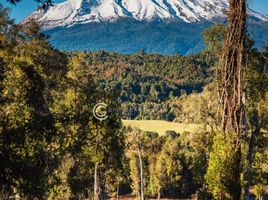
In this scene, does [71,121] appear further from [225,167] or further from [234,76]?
[234,76]

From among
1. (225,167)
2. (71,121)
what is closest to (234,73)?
(225,167)

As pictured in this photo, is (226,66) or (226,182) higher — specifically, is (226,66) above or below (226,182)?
above

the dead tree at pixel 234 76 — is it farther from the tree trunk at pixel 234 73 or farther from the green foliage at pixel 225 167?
the green foliage at pixel 225 167

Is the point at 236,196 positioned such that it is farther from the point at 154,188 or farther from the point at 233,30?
the point at 154,188

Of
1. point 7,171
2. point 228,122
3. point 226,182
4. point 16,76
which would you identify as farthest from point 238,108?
point 16,76

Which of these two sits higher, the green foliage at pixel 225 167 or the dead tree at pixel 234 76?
the dead tree at pixel 234 76

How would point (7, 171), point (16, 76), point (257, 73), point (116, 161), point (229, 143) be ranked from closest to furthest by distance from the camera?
1. point (229, 143)
2. point (7, 171)
3. point (16, 76)
4. point (257, 73)
5. point (116, 161)

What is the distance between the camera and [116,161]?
3547 cm

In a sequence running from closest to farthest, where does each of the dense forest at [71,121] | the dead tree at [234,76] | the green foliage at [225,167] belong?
the dead tree at [234,76] → the green foliage at [225,167] → the dense forest at [71,121]

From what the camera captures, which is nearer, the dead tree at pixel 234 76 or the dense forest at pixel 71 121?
the dead tree at pixel 234 76

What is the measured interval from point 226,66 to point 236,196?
4182 mm

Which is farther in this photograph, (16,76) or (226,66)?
(16,76)

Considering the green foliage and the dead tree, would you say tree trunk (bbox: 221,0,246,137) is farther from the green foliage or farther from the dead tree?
the green foliage

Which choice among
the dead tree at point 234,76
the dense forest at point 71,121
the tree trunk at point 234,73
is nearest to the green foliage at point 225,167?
the dense forest at point 71,121
